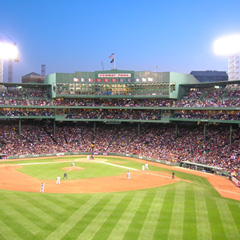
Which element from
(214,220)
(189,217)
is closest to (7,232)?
(189,217)

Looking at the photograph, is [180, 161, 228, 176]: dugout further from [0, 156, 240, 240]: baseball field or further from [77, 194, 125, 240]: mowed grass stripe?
[77, 194, 125, 240]: mowed grass stripe

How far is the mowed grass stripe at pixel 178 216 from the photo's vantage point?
18.8 meters

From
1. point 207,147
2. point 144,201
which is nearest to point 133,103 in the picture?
point 207,147

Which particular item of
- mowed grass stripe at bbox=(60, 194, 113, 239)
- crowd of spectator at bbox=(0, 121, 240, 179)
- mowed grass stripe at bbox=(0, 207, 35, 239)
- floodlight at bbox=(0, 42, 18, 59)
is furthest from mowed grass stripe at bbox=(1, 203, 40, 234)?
floodlight at bbox=(0, 42, 18, 59)

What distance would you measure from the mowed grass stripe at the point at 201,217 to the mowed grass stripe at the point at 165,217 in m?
2.13

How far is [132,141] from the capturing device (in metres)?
60.2

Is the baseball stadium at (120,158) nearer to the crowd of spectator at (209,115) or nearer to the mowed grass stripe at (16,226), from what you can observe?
the mowed grass stripe at (16,226)

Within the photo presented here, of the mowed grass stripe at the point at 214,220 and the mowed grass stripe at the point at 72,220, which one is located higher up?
the mowed grass stripe at the point at 214,220

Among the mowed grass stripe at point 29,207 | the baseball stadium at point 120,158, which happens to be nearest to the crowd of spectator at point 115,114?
the baseball stadium at point 120,158

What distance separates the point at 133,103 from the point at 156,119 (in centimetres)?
756

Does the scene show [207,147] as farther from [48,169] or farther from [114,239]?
[114,239]

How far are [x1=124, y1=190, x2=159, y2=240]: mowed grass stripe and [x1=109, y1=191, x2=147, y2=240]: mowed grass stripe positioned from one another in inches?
10.5

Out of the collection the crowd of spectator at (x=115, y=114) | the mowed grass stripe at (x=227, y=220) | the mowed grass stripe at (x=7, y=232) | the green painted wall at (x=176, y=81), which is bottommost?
the mowed grass stripe at (x=7, y=232)

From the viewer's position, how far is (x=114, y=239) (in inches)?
709
